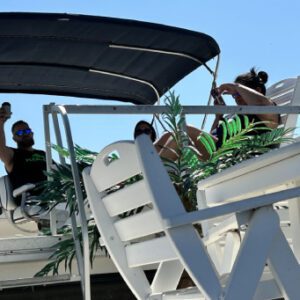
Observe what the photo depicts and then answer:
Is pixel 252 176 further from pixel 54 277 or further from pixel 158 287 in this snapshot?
pixel 54 277

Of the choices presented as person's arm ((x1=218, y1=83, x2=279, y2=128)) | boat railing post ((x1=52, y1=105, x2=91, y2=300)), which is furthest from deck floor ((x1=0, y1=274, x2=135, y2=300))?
person's arm ((x1=218, y1=83, x2=279, y2=128))

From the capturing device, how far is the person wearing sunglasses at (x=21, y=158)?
519cm

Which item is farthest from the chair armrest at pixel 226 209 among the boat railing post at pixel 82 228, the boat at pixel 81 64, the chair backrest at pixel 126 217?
the boat at pixel 81 64

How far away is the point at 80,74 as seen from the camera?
A: 5.90m

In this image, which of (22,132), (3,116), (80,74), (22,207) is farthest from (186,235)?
(80,74)

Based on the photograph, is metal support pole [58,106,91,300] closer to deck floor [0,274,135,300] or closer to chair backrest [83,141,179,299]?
chair backrest [83,141,179,299]

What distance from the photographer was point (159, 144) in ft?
13.3

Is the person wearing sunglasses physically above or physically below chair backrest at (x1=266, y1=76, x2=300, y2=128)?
below

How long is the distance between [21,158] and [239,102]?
67.9 inches

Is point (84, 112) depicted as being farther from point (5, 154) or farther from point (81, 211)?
point (5, 154)

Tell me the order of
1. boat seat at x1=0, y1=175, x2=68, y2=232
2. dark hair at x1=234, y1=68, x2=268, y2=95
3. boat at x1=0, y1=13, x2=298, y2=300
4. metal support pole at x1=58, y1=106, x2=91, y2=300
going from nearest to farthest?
metal support pole at x1=58, y1=106, x2=91, y2=300 → boat at x1=0, y1=13, x2=298, y2=300 → boat seat at x1=0, y1=175, x2=68, y2=232 → dark hair at x1=234, y1=68, x2=268, y2=95

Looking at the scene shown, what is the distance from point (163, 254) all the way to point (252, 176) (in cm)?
37

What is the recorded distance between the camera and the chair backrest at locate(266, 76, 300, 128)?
16.7 ft

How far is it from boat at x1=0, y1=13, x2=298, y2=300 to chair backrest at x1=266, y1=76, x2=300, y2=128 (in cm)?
55
